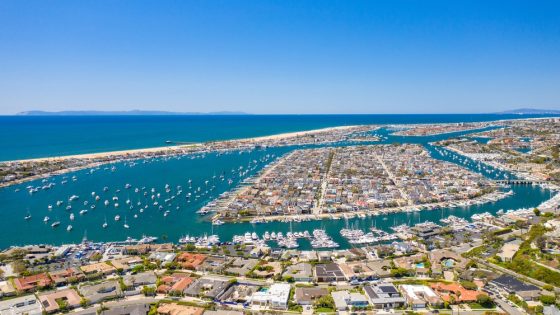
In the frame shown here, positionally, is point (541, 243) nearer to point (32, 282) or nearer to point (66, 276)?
point (66, 276)

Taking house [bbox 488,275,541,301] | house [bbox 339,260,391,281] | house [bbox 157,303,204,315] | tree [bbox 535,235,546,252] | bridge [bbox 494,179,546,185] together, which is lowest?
house [bbox 157,303,204,315]

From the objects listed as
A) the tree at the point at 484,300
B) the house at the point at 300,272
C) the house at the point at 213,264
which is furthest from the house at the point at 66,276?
the tree at the point at 484,300

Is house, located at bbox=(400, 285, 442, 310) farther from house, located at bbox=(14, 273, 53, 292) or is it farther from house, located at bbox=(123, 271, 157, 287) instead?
house, located at bbox=(14, 273, 53, 292)

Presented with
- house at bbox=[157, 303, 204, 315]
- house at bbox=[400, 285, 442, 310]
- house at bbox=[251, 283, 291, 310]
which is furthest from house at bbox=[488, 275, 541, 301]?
house at bbox=[157, 303, 204, 315]

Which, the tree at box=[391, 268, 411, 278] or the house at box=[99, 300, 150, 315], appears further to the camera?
the tree at box=[391, 268, 411, 278]

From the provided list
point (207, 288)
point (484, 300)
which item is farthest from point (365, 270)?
point (207, 288)

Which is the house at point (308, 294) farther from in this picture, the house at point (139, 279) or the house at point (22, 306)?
the house at point (22, 306)
